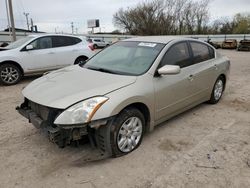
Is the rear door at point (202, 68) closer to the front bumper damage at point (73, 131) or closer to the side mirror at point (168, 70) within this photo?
the side mirror at point (168, 70)

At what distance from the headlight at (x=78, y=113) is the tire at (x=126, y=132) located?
349 millimetres

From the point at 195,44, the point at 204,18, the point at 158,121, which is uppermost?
the point at 204,18

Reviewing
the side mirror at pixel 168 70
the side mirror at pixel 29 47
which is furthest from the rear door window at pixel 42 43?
the side mirror at pixel 168 70

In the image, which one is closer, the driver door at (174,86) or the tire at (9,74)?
the driver door at (174,86)

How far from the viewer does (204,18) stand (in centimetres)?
5319

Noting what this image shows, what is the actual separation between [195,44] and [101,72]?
6.85 feet

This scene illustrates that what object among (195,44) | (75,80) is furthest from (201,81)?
(75,80)

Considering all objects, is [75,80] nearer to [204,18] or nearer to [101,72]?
[101,72]

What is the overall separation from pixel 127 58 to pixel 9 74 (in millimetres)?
4964

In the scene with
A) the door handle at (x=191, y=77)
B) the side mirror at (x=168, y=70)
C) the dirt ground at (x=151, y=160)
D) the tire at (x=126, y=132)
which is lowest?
the dirt ground at (x=151, y=160)

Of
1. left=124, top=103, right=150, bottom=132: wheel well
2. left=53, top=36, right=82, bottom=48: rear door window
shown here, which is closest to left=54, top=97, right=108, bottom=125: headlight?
left=124, top=103, right=150, bottom=132: wheel well

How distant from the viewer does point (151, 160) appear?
337cm

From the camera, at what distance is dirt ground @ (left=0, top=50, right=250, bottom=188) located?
116 inches

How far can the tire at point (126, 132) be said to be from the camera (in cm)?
324
